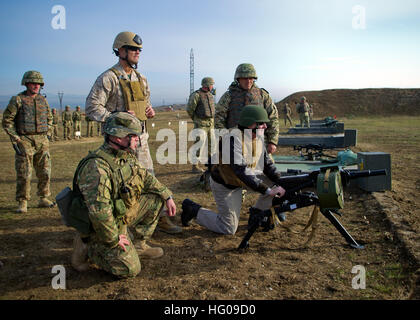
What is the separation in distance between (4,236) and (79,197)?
7.06ft

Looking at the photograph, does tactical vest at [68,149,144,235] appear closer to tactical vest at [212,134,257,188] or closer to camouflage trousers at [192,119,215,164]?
tactical vest at [212,134,257,188]

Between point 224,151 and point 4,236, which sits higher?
point 224,151

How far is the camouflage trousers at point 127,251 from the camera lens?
339cm

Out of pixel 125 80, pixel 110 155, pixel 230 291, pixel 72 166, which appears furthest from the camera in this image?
pixel 72 166

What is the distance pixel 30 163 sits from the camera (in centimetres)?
590

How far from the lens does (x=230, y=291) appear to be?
325cm

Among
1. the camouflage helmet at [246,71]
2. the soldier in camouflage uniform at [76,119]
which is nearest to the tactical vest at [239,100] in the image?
the camouflage helmet at [246,71]

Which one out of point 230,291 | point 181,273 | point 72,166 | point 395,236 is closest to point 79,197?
point 181,273

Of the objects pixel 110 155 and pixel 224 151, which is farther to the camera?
pixel 224 151

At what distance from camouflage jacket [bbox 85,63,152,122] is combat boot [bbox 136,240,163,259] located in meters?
1.70

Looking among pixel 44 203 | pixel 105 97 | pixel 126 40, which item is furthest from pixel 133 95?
pixel 44 203

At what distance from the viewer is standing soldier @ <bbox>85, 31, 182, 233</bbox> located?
4504 mm

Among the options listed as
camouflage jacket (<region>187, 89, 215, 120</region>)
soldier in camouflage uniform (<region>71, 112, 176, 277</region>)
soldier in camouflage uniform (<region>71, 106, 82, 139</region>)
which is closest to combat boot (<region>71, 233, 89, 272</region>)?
soldier in camouflage uniform (<region>71, 112, 176, 277</region>)
